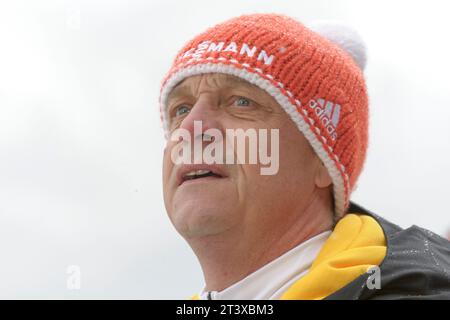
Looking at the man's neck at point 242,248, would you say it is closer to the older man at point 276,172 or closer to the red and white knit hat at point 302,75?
the older man at point 276,172

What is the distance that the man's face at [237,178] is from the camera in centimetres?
316

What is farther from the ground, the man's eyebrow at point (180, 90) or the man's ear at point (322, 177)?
the man's eyebrow at point (180, 90)

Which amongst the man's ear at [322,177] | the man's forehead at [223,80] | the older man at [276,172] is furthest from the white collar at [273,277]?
the man's forehead at [223,80]

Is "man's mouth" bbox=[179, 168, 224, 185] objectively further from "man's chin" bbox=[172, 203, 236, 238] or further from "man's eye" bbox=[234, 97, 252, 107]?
"man's eye" bbox=[234, 97, 252, 107]

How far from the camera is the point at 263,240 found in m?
3.25

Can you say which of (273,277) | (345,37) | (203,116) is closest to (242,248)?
(273,277)

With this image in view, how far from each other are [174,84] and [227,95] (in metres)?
0.35

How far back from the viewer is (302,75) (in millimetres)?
3418

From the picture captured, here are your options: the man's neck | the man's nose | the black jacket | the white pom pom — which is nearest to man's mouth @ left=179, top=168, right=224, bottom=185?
the man's nose

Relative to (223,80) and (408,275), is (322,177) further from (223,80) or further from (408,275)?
(408,275)

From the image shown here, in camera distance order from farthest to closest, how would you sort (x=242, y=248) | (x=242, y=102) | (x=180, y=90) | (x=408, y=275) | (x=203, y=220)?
1. (x=180, y=90)
2. (x=242, y=102)
3. (x=242, y=248)
4. (x=203, y=220)
5. (x=408, y=275)

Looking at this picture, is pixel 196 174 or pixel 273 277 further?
pixel 196 174

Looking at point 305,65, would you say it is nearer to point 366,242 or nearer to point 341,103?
point 341,103

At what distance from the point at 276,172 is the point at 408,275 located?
0.78 m
